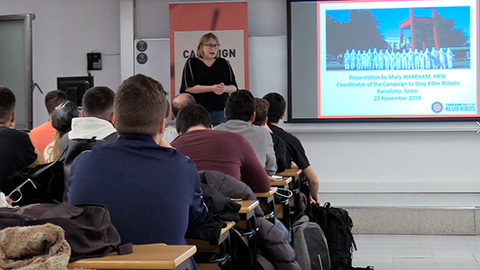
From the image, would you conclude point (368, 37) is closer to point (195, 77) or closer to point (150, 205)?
point (195, 77)

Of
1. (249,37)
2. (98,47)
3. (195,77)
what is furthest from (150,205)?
(98,47)

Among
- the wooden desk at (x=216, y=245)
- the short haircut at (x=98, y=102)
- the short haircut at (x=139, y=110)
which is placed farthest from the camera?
the short haircut at (x=98, y=102)

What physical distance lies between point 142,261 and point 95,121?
1.59 m

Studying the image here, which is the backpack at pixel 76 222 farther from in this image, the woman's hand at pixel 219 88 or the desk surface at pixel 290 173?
the woman's hand at pixel 219 88

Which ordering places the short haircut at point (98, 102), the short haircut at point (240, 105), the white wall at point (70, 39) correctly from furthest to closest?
1. the white wall at point (70, 39)
2. the short haircut at point (240, 105)
3. the short haircut at point (98, 102)

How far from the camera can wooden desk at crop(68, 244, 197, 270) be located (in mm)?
1626

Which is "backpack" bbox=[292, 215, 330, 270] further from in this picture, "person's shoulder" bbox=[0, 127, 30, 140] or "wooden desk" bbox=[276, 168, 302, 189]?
"person's shoulder" bbox=[0, 127, 30, 140]

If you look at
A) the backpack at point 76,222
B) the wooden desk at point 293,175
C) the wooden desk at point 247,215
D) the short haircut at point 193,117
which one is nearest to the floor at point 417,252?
the wooden desk at point 293,175

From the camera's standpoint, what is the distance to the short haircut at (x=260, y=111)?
4777 mm

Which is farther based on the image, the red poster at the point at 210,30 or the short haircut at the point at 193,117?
the red poster at the point at 210,30

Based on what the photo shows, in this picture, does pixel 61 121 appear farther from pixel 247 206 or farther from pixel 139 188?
pixel 139 188

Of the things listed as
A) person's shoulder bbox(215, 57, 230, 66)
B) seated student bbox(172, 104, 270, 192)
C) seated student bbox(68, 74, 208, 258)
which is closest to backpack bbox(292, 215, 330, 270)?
seated student bbox(172, 104, 270, 192)

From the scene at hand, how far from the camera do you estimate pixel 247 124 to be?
4.43m

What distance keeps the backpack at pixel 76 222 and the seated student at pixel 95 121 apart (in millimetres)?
1375
